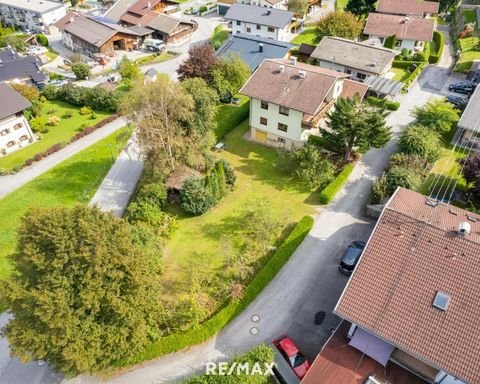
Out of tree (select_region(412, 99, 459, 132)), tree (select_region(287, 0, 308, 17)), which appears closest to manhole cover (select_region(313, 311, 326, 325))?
tree (select_region(412, 99, 459, 132))

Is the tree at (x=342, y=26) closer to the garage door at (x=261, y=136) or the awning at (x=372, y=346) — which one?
the garage door at (x=261, y=136)

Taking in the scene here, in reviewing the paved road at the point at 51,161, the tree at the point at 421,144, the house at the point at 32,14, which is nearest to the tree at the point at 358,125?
the tree at the point at 421,144

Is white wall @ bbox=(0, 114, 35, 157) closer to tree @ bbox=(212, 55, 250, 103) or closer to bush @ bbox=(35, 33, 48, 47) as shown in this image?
tree @ bbox=(212, 55, 250, 103)

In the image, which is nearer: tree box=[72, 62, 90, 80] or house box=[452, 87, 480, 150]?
house box=[452, 87, 480, 150]

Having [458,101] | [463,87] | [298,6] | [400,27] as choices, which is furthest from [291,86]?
[298,6]

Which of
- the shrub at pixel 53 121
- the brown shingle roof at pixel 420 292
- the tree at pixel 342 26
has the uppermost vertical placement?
the tree at pixel 342 26

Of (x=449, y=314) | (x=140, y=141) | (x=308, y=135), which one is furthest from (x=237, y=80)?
(x=449, y=314)
